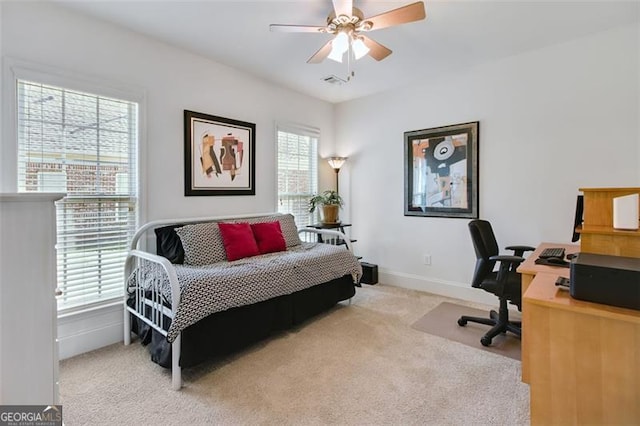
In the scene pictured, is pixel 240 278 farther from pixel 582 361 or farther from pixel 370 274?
pixel 370 274

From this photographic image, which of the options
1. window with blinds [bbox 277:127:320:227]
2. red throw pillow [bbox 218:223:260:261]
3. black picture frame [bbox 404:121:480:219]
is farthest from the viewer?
window with blinds [bbox 277:127:320:227]

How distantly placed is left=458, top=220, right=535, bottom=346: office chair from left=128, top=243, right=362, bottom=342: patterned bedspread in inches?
47.5

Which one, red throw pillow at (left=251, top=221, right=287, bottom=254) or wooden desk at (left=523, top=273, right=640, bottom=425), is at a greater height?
red throw pillow at (left=251, top=221, right=287, bottom=254)

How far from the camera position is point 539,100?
3.02 meters

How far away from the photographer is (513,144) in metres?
3.19

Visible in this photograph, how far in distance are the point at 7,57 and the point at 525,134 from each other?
421 cm

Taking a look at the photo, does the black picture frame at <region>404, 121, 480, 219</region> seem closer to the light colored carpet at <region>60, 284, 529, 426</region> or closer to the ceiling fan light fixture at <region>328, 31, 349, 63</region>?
the light colored carpet at <region>60, 284, 529, 426</region>

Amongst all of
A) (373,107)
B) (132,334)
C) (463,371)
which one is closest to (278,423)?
(463,371)

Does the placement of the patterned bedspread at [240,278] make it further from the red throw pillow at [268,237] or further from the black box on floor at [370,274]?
the black box on floor at [370,274]

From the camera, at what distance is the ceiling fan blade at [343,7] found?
1.90m

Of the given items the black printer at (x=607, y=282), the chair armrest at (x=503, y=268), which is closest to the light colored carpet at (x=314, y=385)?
the chair armrest at (x=503, y=268)

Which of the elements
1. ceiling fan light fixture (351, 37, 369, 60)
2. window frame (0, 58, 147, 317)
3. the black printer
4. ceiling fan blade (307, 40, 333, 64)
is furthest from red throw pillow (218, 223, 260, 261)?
the black printer

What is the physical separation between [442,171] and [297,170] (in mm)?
1829

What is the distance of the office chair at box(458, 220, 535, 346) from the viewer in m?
2.43
